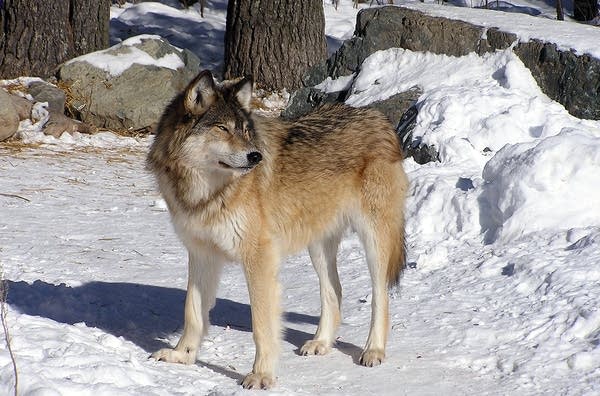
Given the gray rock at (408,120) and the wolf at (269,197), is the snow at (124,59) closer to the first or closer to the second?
the gray rock at (408,120)

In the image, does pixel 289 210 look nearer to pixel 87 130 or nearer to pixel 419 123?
pixel 419 123

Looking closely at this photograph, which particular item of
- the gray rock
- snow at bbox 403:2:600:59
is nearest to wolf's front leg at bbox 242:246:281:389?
the gray rock

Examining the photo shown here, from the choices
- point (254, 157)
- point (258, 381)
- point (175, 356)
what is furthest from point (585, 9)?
point (258, 381)

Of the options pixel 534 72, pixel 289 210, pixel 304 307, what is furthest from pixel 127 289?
pixel 534 72

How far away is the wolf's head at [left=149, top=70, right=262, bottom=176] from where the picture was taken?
5379 millimetres

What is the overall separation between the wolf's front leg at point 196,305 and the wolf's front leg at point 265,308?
359 millimetres

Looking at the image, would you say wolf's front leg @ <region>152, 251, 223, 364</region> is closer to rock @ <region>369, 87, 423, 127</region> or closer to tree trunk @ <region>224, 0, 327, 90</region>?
rock @ <region>369, 87, 423, 127</region>

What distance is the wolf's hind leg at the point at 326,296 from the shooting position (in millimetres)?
6192

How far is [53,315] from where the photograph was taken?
6.44 meters

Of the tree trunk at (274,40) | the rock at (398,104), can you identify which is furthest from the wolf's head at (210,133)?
the tree trunk at (274,40)

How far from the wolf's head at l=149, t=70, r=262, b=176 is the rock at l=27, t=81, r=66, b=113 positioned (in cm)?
709

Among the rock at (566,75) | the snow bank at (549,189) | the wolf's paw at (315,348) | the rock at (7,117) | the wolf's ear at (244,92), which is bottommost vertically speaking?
the rock at (7,117)

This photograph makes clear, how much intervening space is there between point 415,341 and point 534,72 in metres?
4.95

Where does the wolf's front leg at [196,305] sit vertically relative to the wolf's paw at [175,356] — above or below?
above
